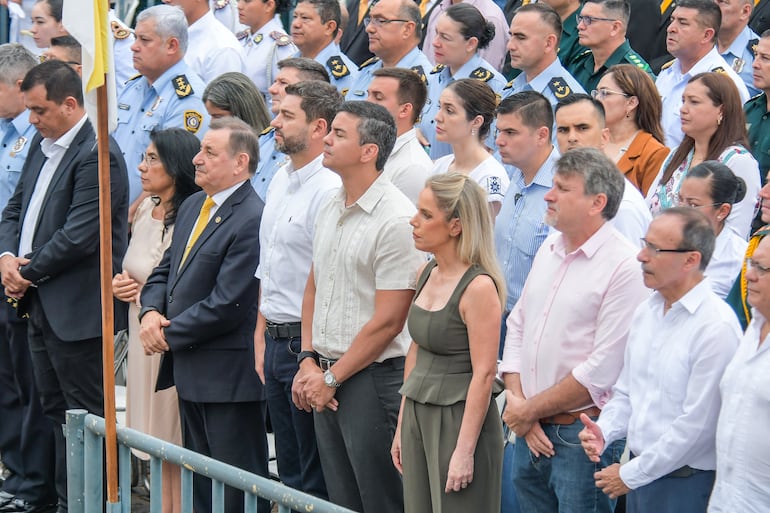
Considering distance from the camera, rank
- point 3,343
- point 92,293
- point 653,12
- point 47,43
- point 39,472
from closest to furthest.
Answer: point 92,293 < point 39,472 < point 3,343 < point 653,12 < point 47,43

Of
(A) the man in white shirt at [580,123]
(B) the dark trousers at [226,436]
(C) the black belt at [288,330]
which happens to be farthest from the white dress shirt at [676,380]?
(B) the dark trousers at [226,436]

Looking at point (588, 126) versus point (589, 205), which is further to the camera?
point (588, 126)

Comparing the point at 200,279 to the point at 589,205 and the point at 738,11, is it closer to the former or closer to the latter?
the point at 589,205

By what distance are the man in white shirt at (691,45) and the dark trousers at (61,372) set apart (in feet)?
11.5

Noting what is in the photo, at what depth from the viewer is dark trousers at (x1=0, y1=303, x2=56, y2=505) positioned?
22.7 ft

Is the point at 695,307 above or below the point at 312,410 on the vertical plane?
above

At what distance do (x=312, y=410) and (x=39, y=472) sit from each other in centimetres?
227

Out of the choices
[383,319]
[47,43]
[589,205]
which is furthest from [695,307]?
[47,43]

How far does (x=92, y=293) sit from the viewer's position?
644 centimetres

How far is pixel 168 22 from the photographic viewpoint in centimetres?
787

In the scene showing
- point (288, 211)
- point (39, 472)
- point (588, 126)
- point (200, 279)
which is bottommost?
point (39, 472)

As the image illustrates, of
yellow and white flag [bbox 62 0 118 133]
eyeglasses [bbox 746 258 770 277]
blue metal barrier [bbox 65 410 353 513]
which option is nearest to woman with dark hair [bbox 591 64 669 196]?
eyeglasses [bbox 746 258 770 277]

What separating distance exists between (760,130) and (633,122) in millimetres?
811

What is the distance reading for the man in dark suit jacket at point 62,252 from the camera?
6363 mm
